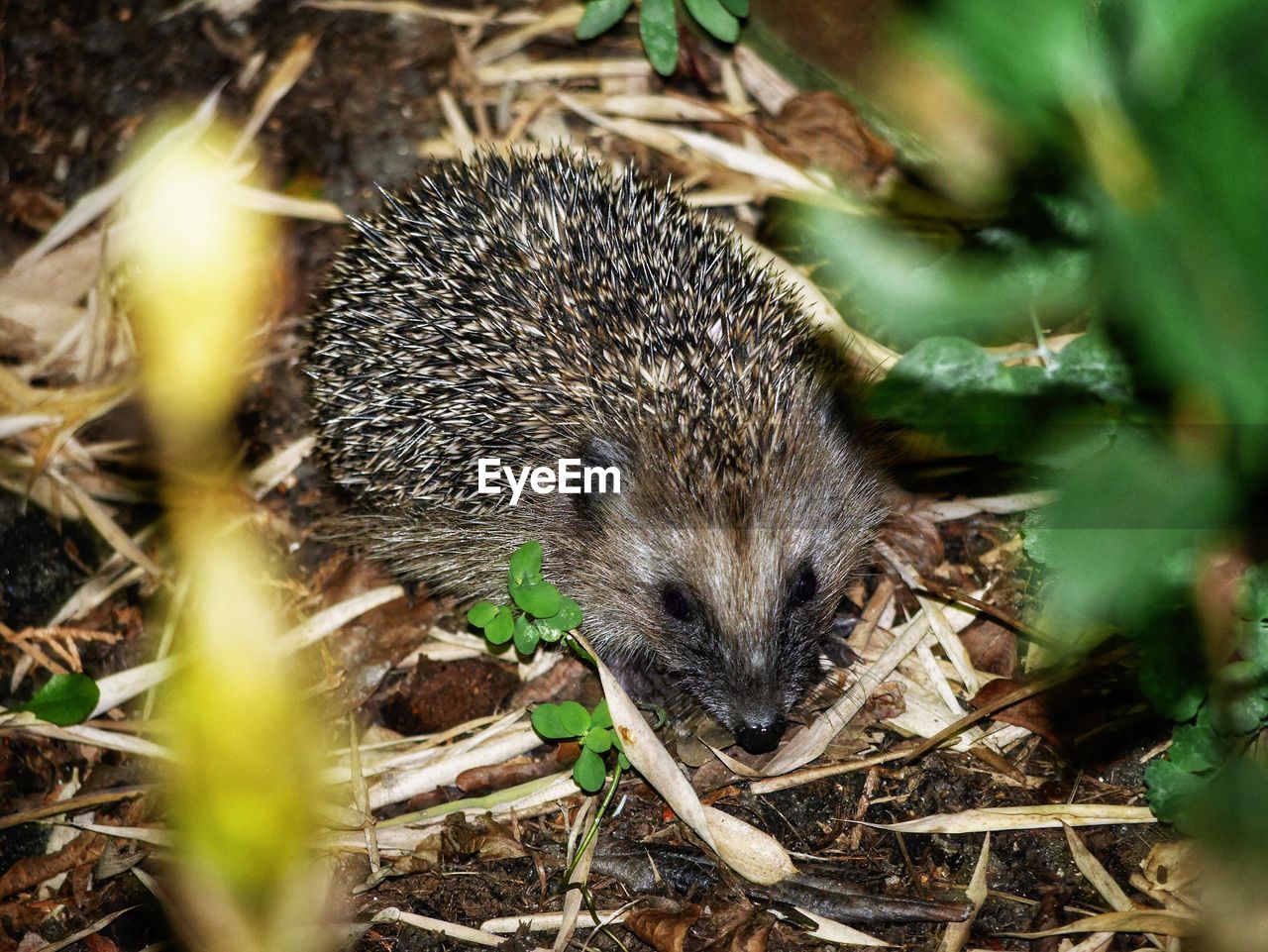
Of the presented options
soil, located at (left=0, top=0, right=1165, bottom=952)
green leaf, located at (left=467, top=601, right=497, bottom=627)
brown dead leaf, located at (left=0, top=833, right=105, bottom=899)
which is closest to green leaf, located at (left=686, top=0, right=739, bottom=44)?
soil, located at (left=0, top=0, right=1165, bottom=952)

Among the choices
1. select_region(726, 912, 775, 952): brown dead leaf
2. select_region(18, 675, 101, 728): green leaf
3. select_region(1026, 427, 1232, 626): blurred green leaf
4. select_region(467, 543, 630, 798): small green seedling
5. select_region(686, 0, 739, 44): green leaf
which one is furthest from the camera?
select_region(686, 0, 739, 44): green leaf

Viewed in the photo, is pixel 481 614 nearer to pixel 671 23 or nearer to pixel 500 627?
pixel 500 627

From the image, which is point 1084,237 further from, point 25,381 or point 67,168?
point 67,168

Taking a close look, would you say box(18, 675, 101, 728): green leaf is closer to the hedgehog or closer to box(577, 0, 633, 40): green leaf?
the hedgehog

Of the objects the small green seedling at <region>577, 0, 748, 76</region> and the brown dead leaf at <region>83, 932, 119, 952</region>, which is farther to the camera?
the small green seedling at <region>577, 0, 748, 76</region>

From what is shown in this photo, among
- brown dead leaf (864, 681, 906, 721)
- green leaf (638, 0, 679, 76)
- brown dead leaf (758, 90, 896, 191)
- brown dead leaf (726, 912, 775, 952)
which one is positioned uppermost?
green leaf (638, 0, 679, 76)

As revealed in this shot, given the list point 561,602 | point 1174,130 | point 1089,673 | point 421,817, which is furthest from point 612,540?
point 1174,130
